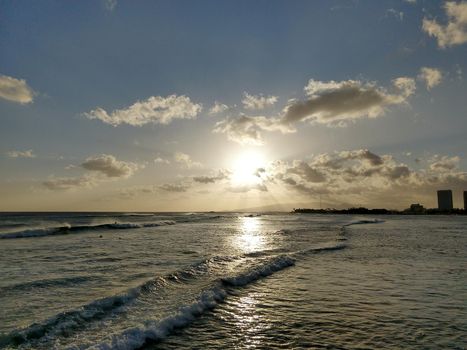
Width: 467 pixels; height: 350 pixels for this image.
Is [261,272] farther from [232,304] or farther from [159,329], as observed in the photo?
[159,329]

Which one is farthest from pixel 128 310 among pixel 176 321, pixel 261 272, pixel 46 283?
pixel 261 272

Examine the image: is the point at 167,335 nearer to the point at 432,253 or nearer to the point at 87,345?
the point at 87,345

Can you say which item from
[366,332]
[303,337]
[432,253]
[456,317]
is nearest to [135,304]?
[303,337]

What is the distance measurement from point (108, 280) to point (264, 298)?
7.31 metres

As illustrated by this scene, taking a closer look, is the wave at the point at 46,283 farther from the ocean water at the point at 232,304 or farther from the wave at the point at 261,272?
the wave at the point at 261,272

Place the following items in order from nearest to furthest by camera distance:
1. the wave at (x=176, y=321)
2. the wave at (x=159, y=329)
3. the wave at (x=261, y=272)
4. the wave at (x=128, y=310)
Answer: the wave at (x=159, y=329)
the wave at (x=176, y=321)
the wave at (x=128, y=310)
the wave at (x=261, y=272)

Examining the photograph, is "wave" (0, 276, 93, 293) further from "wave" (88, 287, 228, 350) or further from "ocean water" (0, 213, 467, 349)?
"wave" (88, 287, 228, 350)

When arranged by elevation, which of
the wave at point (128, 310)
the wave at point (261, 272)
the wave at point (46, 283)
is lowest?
the wave at point (261, 272)

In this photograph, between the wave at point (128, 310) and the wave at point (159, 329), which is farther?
the wave at point (128, 310)

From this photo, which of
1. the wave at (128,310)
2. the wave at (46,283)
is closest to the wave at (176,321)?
the wave at (128,310)

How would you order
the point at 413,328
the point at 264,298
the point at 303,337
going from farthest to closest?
the point at 264,298, the point at 413,328, the point at 303,337

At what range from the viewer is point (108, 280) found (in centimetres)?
1627

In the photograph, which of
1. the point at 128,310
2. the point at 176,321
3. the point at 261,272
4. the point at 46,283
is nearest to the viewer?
the point at 176,321

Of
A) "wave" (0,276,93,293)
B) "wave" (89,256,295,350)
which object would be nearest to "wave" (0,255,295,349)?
"wave" (89,256,295,350)
